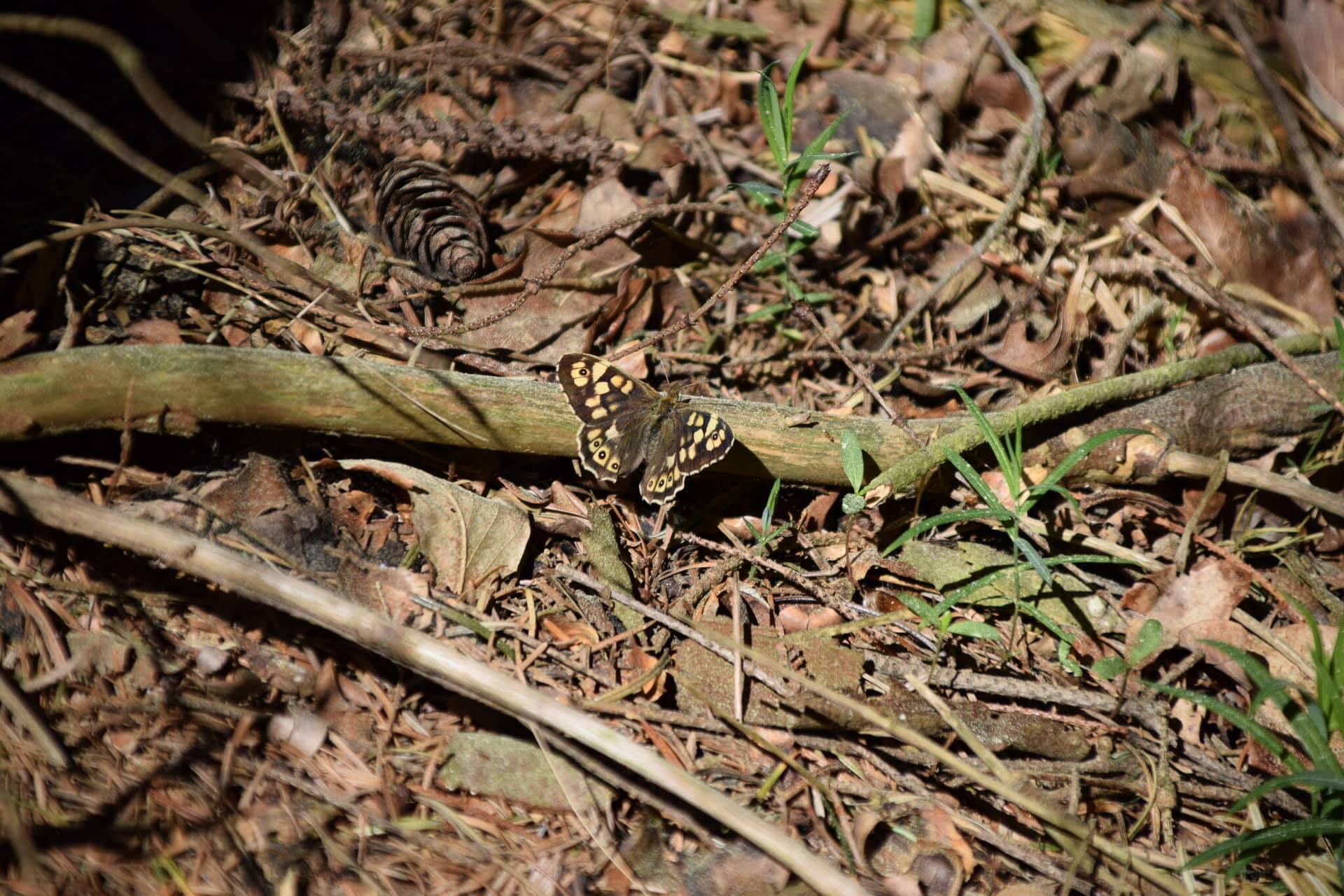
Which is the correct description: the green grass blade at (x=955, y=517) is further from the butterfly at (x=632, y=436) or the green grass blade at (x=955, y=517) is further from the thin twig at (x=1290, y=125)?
the thin twig at (x=1290, y=125)

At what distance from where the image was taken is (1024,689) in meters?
2.34

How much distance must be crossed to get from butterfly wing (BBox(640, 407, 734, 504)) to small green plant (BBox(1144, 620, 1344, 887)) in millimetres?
1390

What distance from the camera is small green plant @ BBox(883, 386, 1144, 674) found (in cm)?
240

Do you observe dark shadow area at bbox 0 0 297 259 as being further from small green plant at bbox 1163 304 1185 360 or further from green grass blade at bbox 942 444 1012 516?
small green plant at bbox 1163 304 1185 360

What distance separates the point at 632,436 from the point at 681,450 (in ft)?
0.51

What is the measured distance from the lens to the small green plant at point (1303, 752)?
6.80 feet

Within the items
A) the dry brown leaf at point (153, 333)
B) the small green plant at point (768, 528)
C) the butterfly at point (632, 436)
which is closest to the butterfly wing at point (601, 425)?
the butterfly at point (632, 436)

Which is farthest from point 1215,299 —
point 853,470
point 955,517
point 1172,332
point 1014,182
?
point 853,470

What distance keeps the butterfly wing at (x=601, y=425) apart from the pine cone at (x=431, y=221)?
68 cm

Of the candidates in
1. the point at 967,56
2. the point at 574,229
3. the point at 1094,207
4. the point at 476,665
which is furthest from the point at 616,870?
the point at 967,56

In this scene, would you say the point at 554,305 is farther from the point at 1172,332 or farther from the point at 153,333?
the point at 1172,332

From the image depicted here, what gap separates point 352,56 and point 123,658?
2.44m

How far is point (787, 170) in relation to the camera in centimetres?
283

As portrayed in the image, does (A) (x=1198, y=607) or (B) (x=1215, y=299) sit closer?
(A) (x=1198, y=607)
